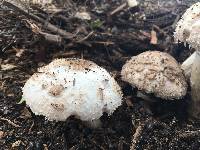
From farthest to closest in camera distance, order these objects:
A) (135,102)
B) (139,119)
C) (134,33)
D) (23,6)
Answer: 1. (134,33)
2. (23,6)
3. (135,102)
4. (139,119)

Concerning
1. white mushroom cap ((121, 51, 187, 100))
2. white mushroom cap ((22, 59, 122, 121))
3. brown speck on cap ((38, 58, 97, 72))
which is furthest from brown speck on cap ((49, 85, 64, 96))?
white mushroom cap ((121, 51, 187, 100))

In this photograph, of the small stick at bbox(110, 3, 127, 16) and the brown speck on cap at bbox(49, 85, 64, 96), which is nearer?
the brown speck on cap at bbox(49, 85, 64, 96)

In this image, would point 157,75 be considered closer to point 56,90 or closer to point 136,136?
point 136,136

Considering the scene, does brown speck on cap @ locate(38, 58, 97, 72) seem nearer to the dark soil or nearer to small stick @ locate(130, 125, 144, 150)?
the dark soil

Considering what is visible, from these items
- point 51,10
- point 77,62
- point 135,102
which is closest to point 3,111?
point 77,62

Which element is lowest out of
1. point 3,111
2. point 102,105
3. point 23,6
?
point 3,111

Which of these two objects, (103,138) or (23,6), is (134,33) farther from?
(103,138)
